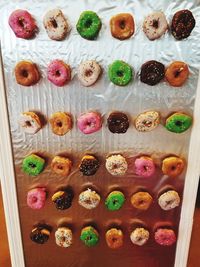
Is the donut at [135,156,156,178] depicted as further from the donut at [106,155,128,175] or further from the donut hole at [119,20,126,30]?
the donut hole at [119,20,126,30]

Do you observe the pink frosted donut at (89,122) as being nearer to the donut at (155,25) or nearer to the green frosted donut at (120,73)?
the green frosted donut at (120,73)

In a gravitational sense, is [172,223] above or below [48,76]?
below

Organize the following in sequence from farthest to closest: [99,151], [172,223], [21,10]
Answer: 1. [172,223]
2. [99,151]
3. [21,10]

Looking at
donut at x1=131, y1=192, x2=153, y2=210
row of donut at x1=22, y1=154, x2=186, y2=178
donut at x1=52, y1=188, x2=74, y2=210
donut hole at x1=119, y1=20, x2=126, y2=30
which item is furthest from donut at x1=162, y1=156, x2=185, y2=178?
donut hole at x1=119, y1=20, x2=126, y2=30

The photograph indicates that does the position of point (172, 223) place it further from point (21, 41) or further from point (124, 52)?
point (21, 41)

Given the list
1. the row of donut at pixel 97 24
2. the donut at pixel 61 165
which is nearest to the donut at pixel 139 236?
the donut at pixel 61 165

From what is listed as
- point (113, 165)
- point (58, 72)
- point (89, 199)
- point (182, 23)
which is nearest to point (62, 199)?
point (89, 199)

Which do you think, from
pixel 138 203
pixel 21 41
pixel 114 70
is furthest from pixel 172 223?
pixel 21 41
